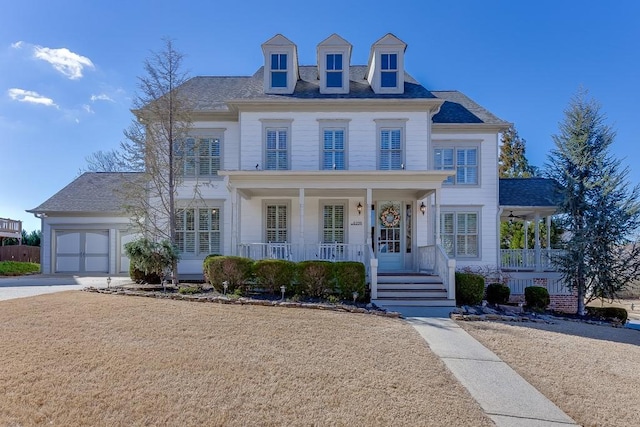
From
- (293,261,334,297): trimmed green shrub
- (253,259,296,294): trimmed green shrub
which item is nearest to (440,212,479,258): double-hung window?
(293,261,334,297): trimmed green shrub

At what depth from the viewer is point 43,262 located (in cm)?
1694

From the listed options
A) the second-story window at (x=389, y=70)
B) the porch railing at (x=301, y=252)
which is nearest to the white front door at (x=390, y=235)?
the porch railing at (x=301, y=252)

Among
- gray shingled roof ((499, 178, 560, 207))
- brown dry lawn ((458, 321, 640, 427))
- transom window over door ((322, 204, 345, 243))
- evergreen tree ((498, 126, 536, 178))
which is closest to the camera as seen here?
brown dry lawn ((458, 321, 640, 427))

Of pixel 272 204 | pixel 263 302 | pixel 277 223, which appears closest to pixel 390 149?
pixel 272 204

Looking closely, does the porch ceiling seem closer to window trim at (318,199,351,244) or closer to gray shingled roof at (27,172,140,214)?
window trim at (318,199,351,244)

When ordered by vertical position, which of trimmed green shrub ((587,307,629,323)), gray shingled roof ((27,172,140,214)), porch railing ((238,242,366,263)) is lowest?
trimmed green shrub ((587,307,629,323))

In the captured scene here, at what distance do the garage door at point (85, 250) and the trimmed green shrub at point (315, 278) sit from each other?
1183cm

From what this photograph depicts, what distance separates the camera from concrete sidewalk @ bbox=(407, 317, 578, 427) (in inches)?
152

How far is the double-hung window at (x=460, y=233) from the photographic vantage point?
1418 centimetres

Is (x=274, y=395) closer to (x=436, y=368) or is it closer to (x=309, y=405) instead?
(x=309, y=405)

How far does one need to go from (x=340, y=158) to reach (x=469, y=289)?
6186mm

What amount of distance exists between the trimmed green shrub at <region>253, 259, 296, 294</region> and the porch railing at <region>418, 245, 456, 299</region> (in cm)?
438

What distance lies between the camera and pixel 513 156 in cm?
2653

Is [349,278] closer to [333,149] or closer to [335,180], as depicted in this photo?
[335,180]
